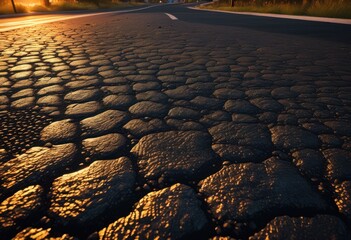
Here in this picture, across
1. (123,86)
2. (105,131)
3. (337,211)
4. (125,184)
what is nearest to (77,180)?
(125,184)

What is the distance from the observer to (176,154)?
121cm

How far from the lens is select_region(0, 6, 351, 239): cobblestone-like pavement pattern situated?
0.84 meters

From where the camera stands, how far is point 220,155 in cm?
119

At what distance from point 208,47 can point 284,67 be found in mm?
1584

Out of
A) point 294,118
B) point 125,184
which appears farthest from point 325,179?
point 125,184

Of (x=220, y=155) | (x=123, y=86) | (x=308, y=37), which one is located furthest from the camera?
(x=308, y=37)

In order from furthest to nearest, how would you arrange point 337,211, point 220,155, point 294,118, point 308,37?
point 308,37, point 294,118, point 220,155, point 337,211

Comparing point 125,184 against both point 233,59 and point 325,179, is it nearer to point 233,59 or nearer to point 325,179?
point 325,179

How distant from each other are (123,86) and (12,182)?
1.35m

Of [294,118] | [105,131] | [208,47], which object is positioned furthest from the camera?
[208,47]

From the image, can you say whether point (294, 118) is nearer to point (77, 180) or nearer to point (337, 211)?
point (337, 211)

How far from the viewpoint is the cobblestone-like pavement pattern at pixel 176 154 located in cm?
84

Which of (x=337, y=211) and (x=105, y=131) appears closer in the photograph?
(x=337, y=211)

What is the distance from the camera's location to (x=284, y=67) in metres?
2.78
